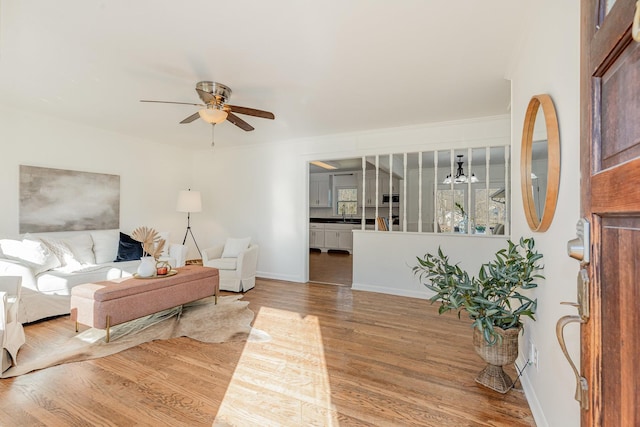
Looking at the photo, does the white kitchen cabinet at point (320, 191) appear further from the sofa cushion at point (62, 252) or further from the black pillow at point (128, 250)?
the sofa cushion at point (62, 252)

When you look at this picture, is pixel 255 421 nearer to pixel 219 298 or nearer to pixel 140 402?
pixel 140 402

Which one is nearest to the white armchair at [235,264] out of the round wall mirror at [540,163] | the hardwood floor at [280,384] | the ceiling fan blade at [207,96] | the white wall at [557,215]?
the hardwood floor at [280,384]

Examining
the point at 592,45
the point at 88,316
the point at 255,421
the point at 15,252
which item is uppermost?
the point at 592,45

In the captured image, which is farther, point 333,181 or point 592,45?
point 333,181

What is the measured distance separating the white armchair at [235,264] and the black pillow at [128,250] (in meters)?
0.91

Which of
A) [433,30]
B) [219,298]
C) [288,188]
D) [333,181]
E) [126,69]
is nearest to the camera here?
[433,30]

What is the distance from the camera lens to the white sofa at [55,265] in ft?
10.4

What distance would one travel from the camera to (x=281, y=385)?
2.16m

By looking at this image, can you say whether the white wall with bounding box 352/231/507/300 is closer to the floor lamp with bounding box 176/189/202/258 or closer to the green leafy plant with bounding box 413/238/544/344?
the green leafy plant with bounding box 413/238/544/344

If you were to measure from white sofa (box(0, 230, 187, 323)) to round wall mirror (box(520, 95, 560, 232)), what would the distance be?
4.43 metres

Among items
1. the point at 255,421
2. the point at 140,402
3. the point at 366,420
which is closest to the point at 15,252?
the point at 140,402

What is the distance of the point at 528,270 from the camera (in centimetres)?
186

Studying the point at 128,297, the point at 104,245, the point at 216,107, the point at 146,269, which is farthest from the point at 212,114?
the point at 104,245

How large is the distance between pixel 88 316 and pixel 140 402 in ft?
4.34
